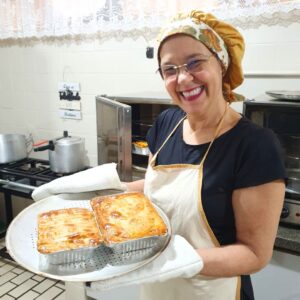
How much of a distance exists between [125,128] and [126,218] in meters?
0.59

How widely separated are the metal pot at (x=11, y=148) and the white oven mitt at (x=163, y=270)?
6.11 feet

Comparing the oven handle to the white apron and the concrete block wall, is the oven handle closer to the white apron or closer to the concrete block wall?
the concrete block wall

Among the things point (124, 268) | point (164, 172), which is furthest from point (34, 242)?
point (164, 172)

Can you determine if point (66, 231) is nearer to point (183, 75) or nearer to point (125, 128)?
point (183, 75)

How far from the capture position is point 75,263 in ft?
2.52

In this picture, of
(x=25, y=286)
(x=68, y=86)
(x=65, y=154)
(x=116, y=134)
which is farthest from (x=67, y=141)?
(x=25, y=286)

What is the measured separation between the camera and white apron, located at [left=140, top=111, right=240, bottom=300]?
0.86m

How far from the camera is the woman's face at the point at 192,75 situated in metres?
0.82

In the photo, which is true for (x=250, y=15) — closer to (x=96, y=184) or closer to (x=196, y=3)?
(x=196, y=3)

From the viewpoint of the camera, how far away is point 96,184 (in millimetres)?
1062

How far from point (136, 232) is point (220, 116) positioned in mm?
409

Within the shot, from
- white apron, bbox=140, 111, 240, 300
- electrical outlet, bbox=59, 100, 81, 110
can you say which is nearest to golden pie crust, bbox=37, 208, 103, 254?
white apron, bbox=140, 111, 240, 300

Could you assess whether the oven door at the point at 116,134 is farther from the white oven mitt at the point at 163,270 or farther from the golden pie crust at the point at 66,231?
the white oven mitt at the point at 163,270

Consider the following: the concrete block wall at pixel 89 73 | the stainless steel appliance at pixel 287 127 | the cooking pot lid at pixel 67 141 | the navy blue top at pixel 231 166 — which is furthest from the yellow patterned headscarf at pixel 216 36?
the cooking pot lid at pixel 67 141
